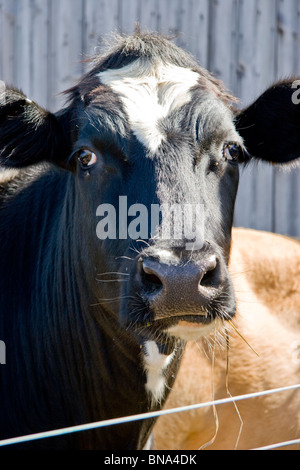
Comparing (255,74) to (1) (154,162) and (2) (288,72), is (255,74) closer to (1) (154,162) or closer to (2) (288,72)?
(2) (288,72)

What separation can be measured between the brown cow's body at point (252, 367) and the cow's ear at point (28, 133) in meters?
1.55

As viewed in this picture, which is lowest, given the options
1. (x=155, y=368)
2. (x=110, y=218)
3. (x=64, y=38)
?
(x=155, y=368)

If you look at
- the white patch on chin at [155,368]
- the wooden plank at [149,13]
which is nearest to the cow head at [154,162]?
the white patch on chin at [155,368]

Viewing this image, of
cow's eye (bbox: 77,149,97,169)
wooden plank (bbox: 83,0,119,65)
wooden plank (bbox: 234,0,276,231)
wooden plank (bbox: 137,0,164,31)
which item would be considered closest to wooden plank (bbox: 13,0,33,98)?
wooden plank (bbox: 83,0,119,65)

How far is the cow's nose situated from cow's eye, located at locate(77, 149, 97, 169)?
73cm

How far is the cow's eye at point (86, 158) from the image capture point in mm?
2988

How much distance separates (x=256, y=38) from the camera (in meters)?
6.31

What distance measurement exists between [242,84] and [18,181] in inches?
130

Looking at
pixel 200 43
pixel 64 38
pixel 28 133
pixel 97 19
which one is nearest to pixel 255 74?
pixel 200 43

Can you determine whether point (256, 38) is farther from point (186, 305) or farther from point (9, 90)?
point (186, 305)

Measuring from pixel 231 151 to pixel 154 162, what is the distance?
21.3 inches

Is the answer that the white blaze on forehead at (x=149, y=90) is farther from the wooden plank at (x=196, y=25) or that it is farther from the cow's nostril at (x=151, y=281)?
the wooden plank at (x=196, y=25)

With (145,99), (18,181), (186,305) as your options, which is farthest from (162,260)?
(18,181)

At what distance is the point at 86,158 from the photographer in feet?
9.89
